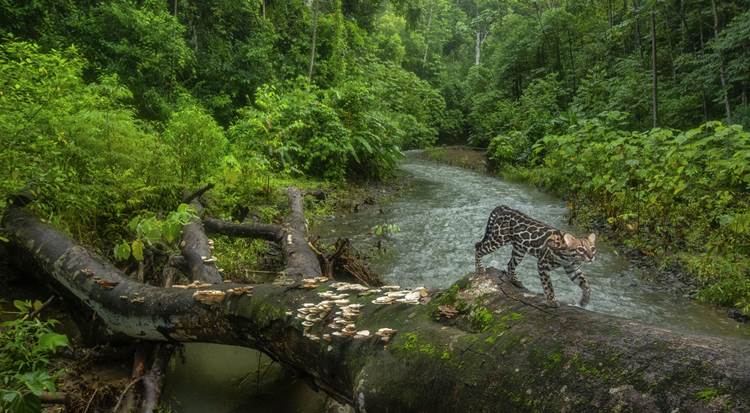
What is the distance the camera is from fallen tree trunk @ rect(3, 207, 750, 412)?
84.0 inches

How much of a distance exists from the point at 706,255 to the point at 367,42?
26.5 metres

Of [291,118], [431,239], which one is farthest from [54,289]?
[291,118]

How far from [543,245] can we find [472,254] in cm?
389

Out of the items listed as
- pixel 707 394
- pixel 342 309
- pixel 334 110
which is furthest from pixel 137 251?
pixel 334 110

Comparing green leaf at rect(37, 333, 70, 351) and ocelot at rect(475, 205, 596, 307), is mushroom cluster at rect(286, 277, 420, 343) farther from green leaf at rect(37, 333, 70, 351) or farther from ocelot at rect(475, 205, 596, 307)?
green leaf at rect(37, 333, 70, 351)

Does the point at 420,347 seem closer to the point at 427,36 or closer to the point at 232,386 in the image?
the point at 232,386

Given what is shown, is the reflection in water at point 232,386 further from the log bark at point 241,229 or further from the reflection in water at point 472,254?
the reflection in water at point 472,254

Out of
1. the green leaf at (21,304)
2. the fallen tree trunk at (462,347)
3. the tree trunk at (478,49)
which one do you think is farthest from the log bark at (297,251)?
the tree trunk at (478,49)

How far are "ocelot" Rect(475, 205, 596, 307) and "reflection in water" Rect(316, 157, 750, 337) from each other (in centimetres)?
140

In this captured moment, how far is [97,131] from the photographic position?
7188 millimetres

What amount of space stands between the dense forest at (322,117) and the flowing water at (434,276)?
784 millimetres

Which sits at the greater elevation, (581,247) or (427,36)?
(427,36)

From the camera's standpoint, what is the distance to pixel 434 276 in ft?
28.3

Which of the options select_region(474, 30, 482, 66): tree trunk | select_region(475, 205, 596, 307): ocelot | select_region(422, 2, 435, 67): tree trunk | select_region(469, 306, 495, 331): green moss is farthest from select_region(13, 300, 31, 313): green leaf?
select_region(474, 30, 482, 66): tree trunk
